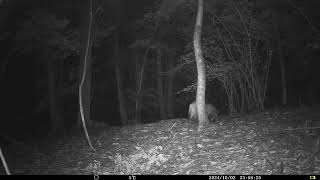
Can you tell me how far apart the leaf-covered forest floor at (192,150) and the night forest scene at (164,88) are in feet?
0.12

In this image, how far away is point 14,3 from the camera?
59.4 ft

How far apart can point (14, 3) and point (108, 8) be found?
529cm

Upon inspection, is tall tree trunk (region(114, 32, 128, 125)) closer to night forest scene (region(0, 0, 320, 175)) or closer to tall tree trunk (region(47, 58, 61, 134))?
night forest scene (region(0, 0, 320, 175))

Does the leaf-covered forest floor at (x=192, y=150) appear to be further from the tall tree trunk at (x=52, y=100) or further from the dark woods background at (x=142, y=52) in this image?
the tall tree trunk at (x=52, y=100)

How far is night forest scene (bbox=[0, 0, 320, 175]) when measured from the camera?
386 inches

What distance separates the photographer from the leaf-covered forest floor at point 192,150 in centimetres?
855

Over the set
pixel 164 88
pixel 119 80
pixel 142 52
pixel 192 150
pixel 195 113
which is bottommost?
pixel 192 150

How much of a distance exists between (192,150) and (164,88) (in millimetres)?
20066

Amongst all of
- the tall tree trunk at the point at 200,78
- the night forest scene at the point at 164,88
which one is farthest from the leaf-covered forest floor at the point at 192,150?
the tall tree trunk at the point at 200,78

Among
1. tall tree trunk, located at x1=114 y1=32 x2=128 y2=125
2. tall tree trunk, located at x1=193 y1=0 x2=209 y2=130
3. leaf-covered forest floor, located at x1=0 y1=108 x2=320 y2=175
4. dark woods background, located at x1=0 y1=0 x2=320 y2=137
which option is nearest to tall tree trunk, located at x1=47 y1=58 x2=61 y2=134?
dark woods background, located at x1=0 y1=0 x2=320 y2=137

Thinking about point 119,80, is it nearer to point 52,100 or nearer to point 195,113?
point 52,100

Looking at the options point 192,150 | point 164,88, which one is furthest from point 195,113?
point 164,88

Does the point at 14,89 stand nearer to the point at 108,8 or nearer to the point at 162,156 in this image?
the point at 108,8

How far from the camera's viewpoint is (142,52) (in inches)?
1075
